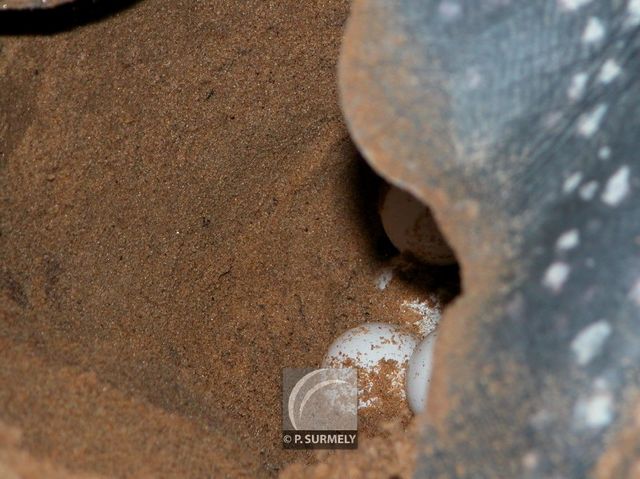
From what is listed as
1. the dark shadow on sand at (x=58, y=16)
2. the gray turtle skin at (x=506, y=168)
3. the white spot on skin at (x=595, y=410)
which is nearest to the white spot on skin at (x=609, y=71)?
the gray turtle skin at (x=506, y=168)

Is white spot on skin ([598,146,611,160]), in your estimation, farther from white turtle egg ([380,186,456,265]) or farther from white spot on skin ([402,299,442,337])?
white spot on skin ([402,299,442,337])

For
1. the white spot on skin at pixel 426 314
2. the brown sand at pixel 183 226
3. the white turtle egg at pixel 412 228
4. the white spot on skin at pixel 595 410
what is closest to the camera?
the white spot on skin at pixel 595 410

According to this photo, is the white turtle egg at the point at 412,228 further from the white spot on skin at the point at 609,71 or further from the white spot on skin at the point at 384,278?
the white spot on skin at the point at 609,71

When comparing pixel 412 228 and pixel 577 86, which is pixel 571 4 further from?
pixel 412 228

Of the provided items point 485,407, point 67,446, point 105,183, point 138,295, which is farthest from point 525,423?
point 105,183

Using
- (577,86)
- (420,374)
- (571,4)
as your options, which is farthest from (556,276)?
(420,374)

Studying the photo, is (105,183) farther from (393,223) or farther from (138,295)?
(393,223)
